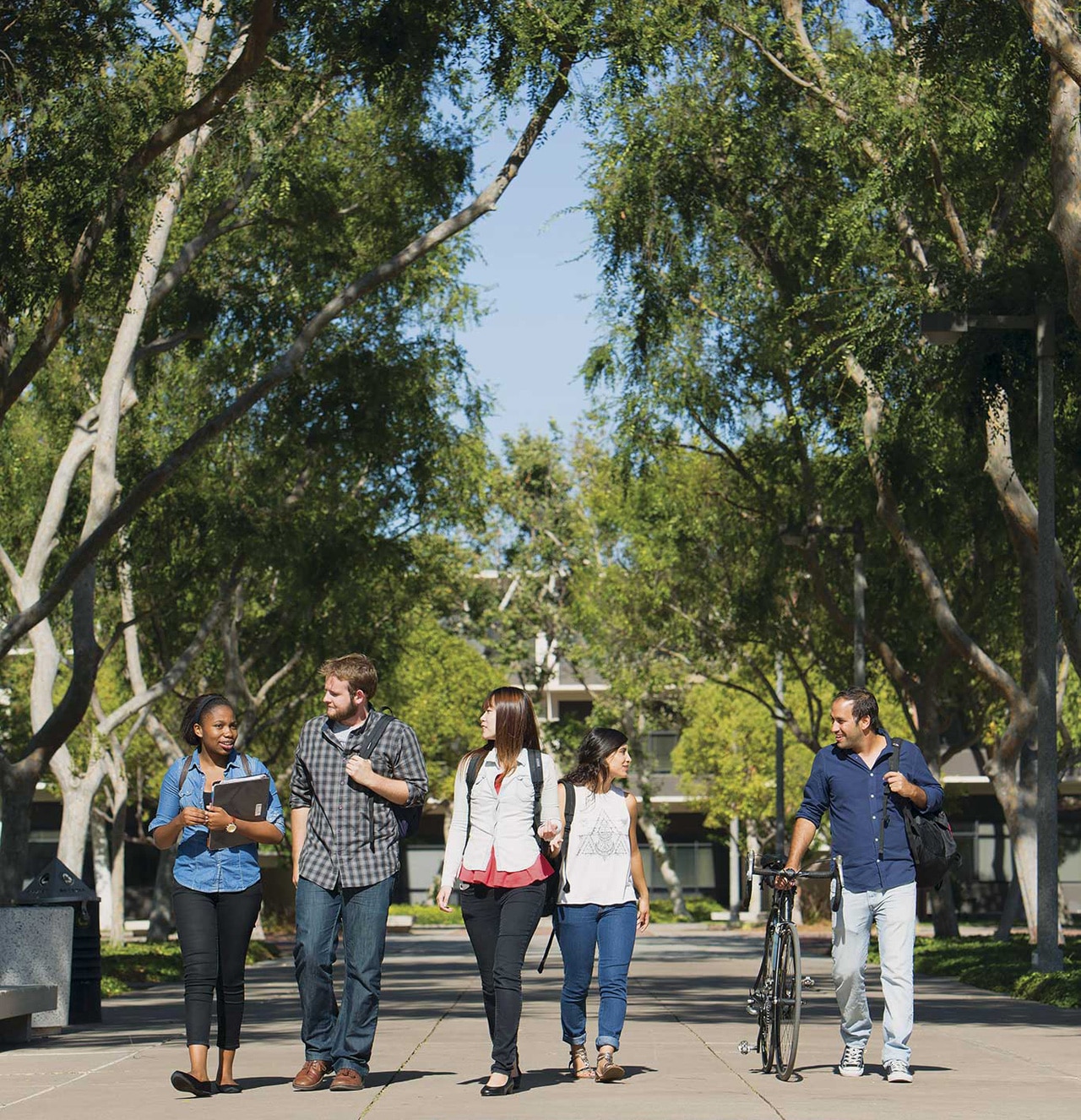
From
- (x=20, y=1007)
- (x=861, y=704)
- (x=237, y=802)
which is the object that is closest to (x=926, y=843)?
(x=861, y=704)

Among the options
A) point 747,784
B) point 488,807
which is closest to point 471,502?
point 488,807

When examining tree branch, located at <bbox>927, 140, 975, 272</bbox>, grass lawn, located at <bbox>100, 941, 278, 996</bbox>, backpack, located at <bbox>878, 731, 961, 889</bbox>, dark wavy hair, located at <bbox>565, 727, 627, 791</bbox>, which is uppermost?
tree branch, located at <bbox>927, 140, 975, 272</bbox>

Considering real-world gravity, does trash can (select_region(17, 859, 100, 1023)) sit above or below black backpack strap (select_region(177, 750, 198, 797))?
below

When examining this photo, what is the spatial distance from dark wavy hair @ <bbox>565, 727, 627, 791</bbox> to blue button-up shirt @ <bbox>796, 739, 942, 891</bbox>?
103 cm

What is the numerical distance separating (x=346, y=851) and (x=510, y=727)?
99 centimetres

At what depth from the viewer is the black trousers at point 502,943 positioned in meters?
9.52

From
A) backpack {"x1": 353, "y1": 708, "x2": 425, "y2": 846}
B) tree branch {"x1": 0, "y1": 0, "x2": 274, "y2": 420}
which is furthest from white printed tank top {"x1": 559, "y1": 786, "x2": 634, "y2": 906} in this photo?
tree branch {"x1": 0, "y1": 0, "x2": 274, "y2": 420}

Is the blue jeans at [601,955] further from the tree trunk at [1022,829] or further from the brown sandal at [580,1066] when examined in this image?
the tree trunk at [1022,829]

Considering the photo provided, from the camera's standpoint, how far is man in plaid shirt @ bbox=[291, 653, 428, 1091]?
31.1 ft

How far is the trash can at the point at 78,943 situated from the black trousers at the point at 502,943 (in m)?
6.21

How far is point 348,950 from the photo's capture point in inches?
375

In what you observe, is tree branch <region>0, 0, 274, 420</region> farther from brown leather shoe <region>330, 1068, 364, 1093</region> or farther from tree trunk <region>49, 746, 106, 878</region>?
tree trunk <region>49, 746, 106, 878</region>

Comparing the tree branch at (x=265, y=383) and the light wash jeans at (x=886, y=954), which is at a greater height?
the tree branch at (x=265, y=383)

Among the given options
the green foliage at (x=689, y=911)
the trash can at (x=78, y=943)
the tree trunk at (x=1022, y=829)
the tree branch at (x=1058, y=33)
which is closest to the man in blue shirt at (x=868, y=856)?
the tree branch at (x=1058, y=33)
